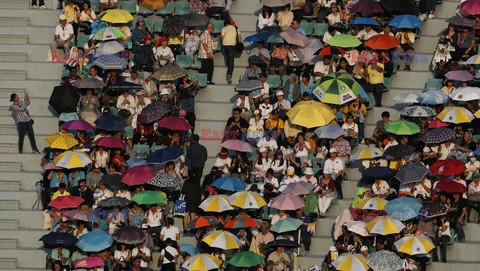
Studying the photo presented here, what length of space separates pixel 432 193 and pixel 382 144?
262cm

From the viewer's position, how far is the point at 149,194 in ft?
158

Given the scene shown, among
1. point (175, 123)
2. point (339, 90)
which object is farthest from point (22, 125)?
point (339, 90)

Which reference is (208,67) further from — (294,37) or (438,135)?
(438,135)

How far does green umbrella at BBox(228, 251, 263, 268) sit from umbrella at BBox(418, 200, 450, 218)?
489cm

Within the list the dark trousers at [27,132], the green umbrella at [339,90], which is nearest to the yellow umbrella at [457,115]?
the green umbrella at [339,90]

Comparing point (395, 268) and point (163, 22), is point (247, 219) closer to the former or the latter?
point (395, 268)

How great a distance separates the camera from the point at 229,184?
159 ft

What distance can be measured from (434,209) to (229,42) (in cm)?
931

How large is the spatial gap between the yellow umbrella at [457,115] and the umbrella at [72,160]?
10417 millimetres

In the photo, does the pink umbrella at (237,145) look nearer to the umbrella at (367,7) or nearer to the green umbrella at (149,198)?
the green umbrella at (149,198)

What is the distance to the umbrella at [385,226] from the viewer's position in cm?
4675

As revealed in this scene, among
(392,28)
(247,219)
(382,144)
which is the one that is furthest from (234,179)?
(392,28)

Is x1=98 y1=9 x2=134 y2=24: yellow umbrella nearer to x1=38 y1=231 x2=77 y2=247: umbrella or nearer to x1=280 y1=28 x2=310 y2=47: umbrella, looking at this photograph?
x1=280 y1=28 x2=310 y2=47: umbrella

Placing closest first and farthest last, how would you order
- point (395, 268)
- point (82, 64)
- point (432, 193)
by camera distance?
1. point (395, 268)
2. point (432, 193)
3. point (82, 64)
